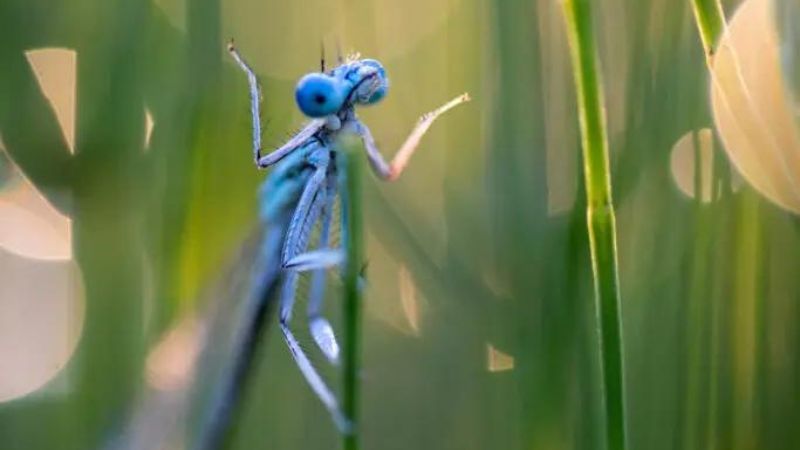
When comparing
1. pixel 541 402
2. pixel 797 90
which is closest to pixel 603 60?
pixel 797 90

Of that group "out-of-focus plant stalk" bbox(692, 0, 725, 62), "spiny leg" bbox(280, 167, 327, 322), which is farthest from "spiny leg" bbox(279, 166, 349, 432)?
"out-of-focus plant stalk" bbox(692, 0, 725, 62)

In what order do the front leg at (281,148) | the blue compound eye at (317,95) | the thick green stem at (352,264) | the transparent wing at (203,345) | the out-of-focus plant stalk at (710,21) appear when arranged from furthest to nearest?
the transparent wing at (203,345), the front leg at (281,148), the blue compound eye at (317,95), the out-of-focus plant stalk at (710,21), the thick green stem at (352,264)

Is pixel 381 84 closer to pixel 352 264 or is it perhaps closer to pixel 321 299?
pixel 321 299

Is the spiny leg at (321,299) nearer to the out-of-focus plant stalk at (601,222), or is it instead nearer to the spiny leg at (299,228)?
the spiny leg at (299,228)

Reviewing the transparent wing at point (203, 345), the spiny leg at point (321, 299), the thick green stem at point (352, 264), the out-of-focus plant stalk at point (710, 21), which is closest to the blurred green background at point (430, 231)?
the transparent wing at point (203, 345)

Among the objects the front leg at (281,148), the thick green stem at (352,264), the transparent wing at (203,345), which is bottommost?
the transparent wing at (203,345)

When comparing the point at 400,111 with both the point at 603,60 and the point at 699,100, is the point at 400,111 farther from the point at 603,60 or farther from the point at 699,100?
the point at 699,100
